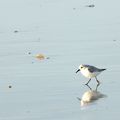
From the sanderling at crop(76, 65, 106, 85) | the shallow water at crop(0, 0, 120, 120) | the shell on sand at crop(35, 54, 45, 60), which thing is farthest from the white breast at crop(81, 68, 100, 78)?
the shell on sand at crop(35, 54, 45, 60)

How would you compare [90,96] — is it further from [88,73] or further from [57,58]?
[57,58]

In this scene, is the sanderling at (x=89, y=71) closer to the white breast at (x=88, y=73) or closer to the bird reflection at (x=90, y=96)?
the white breast at (x=88, y=73)

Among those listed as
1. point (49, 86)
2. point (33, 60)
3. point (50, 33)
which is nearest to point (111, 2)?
point (50, 33)

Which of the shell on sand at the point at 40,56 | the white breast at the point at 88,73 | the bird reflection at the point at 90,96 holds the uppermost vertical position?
the shell on sand at the point at 40,56

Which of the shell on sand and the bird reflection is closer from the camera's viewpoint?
the bird reflection

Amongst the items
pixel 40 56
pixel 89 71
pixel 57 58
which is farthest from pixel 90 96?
pixel 40 56

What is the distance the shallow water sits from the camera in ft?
37.6

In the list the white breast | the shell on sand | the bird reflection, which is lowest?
the bird reflection

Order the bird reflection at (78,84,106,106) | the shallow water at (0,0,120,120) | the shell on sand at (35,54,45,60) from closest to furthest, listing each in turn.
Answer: the shallow water at (0,0,120,120)
the bird reflection at (78,84,106,106)
the shell on sand at (35,54,45,60)

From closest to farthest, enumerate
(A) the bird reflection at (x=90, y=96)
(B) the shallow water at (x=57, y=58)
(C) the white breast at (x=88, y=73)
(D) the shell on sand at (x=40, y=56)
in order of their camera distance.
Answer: (B) the shallow water at (x=57, y=58) < (A) the bird reflection at (x=90, y=96) < (C) the white breast at (x=88, y=73) < (D) the shell on sand at (x=40, y=56)

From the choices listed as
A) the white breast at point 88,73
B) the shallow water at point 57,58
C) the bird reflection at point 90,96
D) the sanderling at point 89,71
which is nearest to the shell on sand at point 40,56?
the shallow water at point 57,58

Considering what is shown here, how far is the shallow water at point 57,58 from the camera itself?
1145 cm

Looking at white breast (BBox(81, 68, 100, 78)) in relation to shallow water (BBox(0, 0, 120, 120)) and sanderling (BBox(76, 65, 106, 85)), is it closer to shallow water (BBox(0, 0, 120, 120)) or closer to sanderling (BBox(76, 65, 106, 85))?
sanderling (BBox(76, 65, 106, 85))

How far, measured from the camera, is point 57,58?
1574 cm
